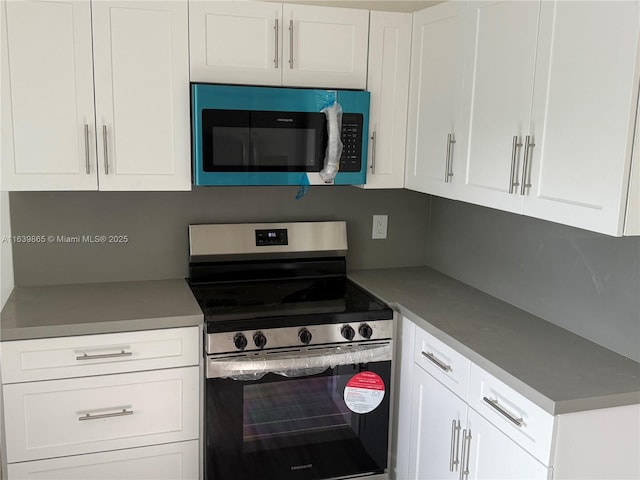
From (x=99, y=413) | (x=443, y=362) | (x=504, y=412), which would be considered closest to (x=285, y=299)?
(x=443, y=362)

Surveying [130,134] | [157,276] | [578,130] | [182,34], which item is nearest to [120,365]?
[157,276]

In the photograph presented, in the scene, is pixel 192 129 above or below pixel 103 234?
above

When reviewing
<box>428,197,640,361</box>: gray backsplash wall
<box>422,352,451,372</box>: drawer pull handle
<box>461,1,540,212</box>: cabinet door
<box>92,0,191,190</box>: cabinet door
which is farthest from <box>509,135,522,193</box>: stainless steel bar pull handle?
<box>92,0,191,190</box>: cabinet door

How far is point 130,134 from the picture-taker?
2.31 m

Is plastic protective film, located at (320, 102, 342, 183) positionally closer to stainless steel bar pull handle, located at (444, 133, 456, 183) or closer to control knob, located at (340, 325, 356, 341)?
stainless steel bar pull handle, located at (444, 133, 456, 183)

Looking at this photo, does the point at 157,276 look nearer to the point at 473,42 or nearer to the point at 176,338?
the point at 176,338

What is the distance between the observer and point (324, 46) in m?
2.48

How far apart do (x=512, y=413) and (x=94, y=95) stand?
180cm

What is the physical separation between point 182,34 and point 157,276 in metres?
1.05

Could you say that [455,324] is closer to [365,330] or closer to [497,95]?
[365,330]

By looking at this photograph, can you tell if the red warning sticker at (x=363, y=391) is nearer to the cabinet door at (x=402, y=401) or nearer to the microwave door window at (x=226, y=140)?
the cabinet door at (x=402, y=401)

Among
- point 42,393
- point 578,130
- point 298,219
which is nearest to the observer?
point 578,130

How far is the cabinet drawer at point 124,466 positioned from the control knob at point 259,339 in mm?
480

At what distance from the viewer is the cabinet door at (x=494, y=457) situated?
1.69 metres
